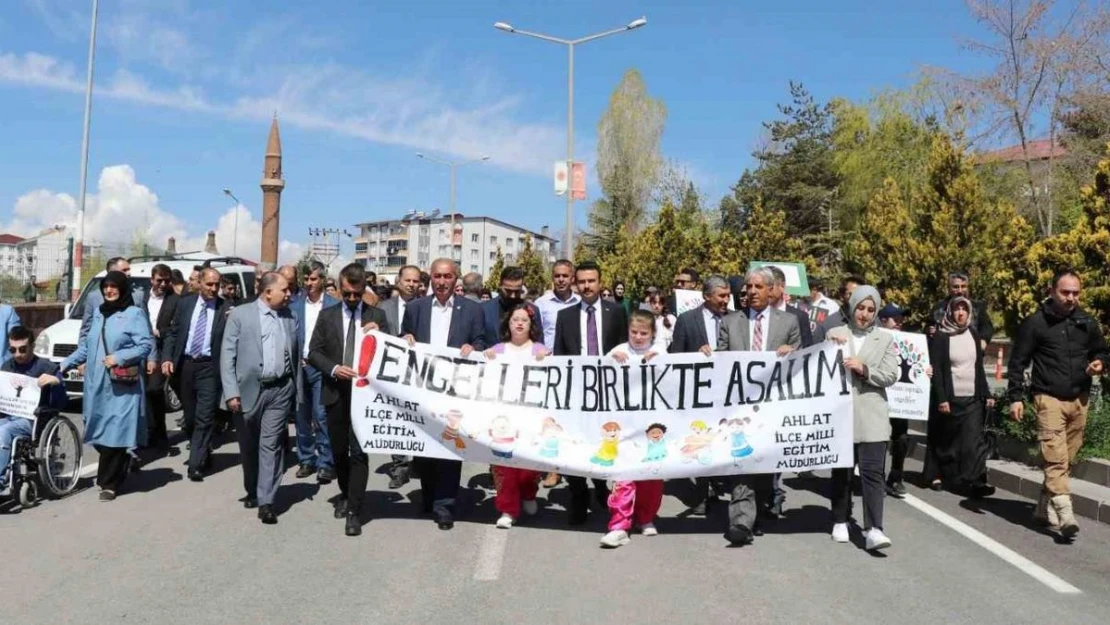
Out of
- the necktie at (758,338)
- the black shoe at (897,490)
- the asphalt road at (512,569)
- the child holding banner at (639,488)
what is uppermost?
the necktie at (758,338)

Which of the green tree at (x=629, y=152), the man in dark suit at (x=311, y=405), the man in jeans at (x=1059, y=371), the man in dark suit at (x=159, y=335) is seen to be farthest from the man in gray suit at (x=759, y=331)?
the green tree at (x=629, y=152)

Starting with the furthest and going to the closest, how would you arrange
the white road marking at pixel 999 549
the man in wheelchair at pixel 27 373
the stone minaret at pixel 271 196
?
the stone minaret at pixel 271 196 → the man in wheelchair at pixel 27 373 → the white road marking at pixel 999 549

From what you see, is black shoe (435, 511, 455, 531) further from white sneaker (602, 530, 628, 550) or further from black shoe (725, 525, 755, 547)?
black shoe (725, 525, 755, 547)

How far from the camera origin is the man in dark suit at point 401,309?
8.19m

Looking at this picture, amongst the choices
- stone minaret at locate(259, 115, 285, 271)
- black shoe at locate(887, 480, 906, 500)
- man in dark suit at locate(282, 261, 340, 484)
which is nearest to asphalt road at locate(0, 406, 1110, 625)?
black shoe at locate(887, 480, 906, 500)

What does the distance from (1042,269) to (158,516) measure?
9760 mm

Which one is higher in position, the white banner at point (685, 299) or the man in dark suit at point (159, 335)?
the white banner at point (685, 299)

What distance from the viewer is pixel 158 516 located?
23.6 feet

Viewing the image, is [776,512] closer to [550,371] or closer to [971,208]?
[550,371]

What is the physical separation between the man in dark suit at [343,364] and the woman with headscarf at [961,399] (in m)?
5.22

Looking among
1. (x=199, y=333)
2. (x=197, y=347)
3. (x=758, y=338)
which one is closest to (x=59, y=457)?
(x=197, y=347)

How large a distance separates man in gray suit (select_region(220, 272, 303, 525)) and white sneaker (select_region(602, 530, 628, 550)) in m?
2.64

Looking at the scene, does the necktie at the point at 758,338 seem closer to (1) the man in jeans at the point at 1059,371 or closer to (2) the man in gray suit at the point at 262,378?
(1) the man in jeans at the point at 1059,371

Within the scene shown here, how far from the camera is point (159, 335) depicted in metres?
9.80
